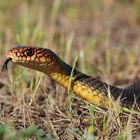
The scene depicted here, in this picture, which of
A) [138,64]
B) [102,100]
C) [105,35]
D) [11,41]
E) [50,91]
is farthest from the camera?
[105,35]

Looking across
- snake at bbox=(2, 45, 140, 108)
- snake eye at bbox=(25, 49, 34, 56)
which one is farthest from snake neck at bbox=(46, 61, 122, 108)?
snake eye at bbox=(25, 49, 34, 56)

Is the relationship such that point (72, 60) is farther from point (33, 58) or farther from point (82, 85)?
point (33, 58)

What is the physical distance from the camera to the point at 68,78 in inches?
194

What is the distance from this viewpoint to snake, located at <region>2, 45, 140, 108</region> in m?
4.72

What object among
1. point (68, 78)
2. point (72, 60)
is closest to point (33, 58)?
point (68, 78)

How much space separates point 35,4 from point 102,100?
177 inches

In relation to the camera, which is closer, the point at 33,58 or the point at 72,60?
the point at 33,58

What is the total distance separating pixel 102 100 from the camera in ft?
15.6

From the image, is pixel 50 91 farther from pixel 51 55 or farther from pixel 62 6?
pixel 62 6

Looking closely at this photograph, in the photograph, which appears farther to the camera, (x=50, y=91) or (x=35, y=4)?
(x=35, y=4)

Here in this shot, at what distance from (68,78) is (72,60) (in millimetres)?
1644

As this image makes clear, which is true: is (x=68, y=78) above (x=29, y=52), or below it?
below

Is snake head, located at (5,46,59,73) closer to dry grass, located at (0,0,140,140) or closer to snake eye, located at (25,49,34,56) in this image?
snake eye, located at (25,49,34,56)

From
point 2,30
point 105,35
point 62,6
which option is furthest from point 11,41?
point 62,6
